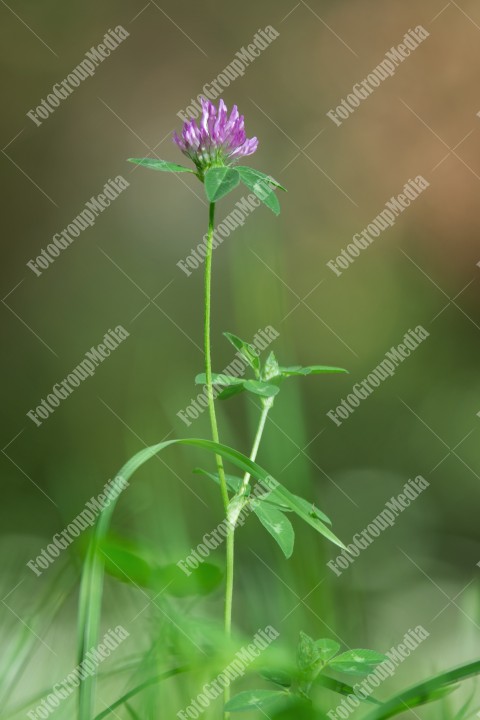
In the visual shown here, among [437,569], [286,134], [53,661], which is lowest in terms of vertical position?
[53,661]

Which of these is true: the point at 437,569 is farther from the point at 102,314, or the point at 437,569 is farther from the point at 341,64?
the point at 341,64

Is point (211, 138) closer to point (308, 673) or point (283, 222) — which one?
point (308, 673)

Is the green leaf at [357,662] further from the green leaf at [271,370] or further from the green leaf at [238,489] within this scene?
the green leaf at [271,370]

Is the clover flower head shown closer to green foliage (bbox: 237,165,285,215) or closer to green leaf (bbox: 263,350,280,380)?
green foliage (bbox: 237,165,285,215)

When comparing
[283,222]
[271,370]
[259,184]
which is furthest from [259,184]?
[283,222]

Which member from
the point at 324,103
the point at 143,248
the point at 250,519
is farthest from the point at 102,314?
the point at 250,519

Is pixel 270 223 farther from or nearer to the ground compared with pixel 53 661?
farther from the ground

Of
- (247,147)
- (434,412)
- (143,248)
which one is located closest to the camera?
(247,147)
